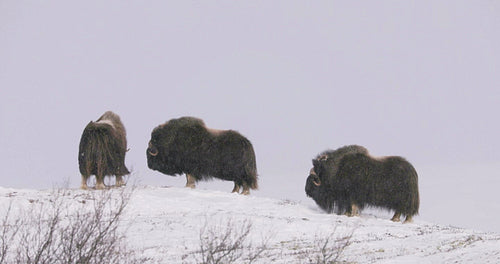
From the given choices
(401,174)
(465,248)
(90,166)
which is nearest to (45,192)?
(90,166)

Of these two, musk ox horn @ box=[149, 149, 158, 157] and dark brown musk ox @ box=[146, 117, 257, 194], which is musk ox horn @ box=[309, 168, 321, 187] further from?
musk ox horn @ box=[149, 149, 158, 157]

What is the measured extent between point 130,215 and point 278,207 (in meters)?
3.82

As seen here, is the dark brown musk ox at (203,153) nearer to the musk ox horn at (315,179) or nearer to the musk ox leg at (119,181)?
the musk ox horn at (315,179)

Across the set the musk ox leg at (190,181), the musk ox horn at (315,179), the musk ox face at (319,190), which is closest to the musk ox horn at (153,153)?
the musk ox leg at (190,181)

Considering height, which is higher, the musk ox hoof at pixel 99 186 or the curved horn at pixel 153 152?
the curved horn at pixel 153 152

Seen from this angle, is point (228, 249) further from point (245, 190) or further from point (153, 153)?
point (153, 153)

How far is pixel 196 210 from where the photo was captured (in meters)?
17.3

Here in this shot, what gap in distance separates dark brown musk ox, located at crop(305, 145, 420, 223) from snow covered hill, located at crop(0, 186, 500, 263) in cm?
43

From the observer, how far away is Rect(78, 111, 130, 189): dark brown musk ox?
18.9m

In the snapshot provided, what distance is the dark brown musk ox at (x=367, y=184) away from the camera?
1769 cm

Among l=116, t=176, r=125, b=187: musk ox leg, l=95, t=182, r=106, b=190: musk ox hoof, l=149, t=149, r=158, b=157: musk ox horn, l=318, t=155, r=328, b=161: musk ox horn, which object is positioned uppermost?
l=318, t=155, r=328, b=161: musk ox horn

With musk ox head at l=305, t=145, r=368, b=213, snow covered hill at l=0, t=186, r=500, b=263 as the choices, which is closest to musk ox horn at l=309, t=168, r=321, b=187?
musk ox head at l=305, t=145, r=368, b=213

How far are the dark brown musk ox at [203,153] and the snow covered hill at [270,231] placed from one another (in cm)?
99

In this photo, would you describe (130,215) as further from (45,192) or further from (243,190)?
(243,190)
